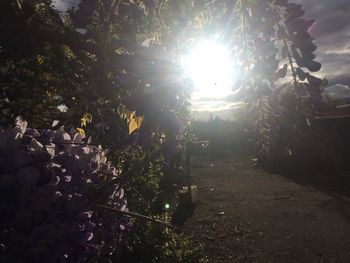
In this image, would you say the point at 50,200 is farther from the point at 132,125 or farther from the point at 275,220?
the point at 275,220

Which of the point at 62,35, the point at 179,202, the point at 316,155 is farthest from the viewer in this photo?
the point at 316,155

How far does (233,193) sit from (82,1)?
Result: 12308 millimetres

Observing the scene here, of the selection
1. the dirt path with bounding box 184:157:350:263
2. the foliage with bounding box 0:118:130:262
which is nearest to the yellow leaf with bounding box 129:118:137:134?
the foliage with bounding box 0:118:130:262

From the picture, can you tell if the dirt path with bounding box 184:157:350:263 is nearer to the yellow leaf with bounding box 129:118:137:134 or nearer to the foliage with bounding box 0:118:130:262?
the foliage with bounding box 0:118:130:262

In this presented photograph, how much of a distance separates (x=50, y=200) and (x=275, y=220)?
9341 mm

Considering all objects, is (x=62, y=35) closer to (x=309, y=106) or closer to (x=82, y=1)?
(x=82, y=1)

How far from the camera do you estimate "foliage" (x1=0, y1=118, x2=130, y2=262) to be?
1.21 m

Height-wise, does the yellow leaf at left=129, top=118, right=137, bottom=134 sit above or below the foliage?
above

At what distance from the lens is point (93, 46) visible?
119cm

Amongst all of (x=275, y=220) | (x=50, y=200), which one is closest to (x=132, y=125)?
(x=50, y=200)

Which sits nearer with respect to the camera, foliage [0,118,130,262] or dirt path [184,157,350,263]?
foliage [0,118,130,262]

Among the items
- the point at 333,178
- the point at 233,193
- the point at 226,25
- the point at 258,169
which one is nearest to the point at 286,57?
the point at 226,25

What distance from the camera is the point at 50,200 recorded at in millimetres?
1255

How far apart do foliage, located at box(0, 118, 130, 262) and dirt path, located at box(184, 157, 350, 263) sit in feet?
22.2
